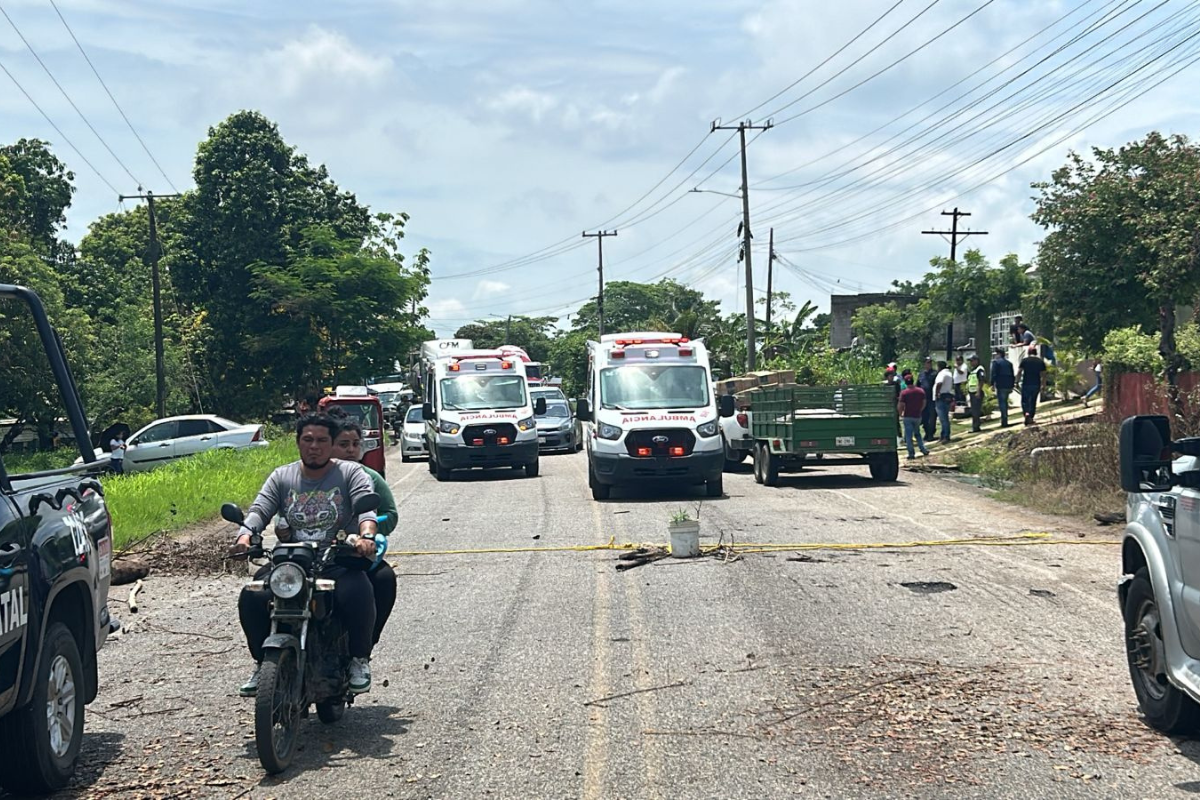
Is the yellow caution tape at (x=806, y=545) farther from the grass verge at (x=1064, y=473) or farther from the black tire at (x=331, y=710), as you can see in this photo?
the black tire at (x=331, y=710)

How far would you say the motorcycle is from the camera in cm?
607

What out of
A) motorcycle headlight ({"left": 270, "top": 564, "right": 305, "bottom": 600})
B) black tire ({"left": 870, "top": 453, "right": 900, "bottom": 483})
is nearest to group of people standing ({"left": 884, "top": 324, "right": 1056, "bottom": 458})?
black tire ({"left": 870, "top": 453, "right": 900, "bottom": 483})

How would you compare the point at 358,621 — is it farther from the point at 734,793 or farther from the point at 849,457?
the point at 849,457

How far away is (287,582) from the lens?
21.0ft

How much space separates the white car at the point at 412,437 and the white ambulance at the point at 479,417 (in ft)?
18.9

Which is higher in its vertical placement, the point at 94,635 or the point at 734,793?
the point at 94,635

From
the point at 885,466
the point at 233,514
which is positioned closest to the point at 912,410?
the point at 885,466

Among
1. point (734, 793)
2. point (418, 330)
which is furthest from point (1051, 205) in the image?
point (418, 330)

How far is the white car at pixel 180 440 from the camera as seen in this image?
106ft

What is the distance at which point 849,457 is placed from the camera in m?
24.1

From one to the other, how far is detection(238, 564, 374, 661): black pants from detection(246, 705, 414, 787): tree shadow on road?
0.43 m

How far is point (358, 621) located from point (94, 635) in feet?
4.17

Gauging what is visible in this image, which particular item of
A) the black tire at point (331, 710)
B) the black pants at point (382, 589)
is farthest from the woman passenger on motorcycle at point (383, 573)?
the black tire at point (331, 710)

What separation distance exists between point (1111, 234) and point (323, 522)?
24.1 m
